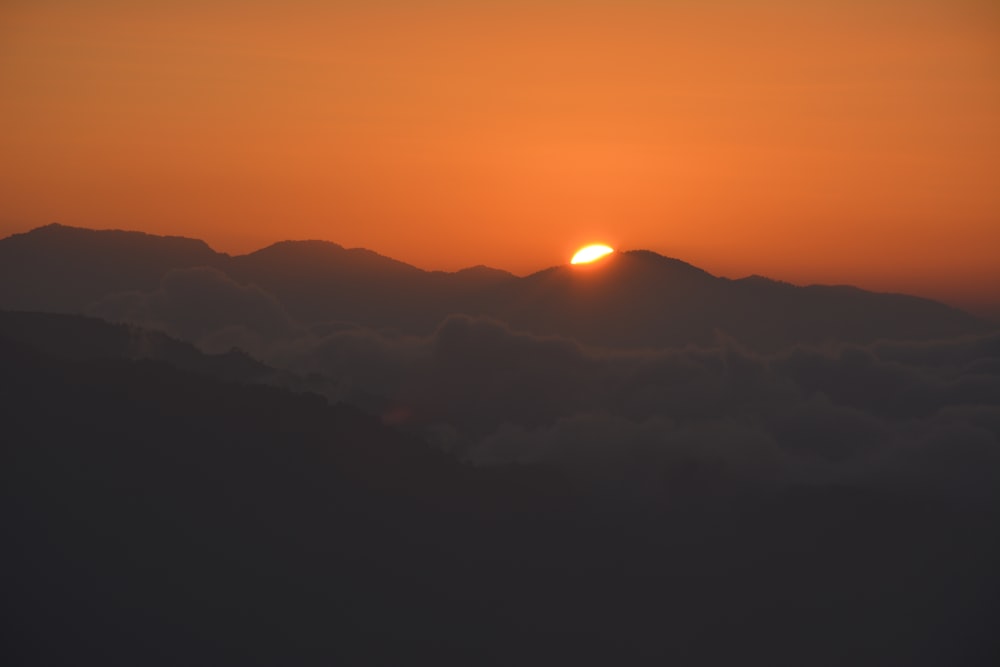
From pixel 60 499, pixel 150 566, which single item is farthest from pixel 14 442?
pixel 150 566

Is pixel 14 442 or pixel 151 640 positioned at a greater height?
pixel 14 442

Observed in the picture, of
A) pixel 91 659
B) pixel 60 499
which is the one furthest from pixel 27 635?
pixel 60 499

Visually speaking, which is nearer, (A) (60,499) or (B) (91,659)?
(B) (91,659)

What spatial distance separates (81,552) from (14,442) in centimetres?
2315

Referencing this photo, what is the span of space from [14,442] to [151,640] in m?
42.0

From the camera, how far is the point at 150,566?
19912cm

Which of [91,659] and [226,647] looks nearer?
[91,659]

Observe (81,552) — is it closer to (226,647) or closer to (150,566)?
(150,566)

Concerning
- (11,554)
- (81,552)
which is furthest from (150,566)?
(11,554)

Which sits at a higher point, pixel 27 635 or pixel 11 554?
pixel 11 554

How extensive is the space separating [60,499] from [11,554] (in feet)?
52.4

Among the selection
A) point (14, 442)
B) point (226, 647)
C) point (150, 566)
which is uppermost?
point (14, 442)

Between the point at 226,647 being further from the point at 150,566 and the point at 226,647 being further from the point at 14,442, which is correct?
the point at 14,442

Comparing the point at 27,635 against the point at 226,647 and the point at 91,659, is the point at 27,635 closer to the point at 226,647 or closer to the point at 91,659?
the point at 91,659
